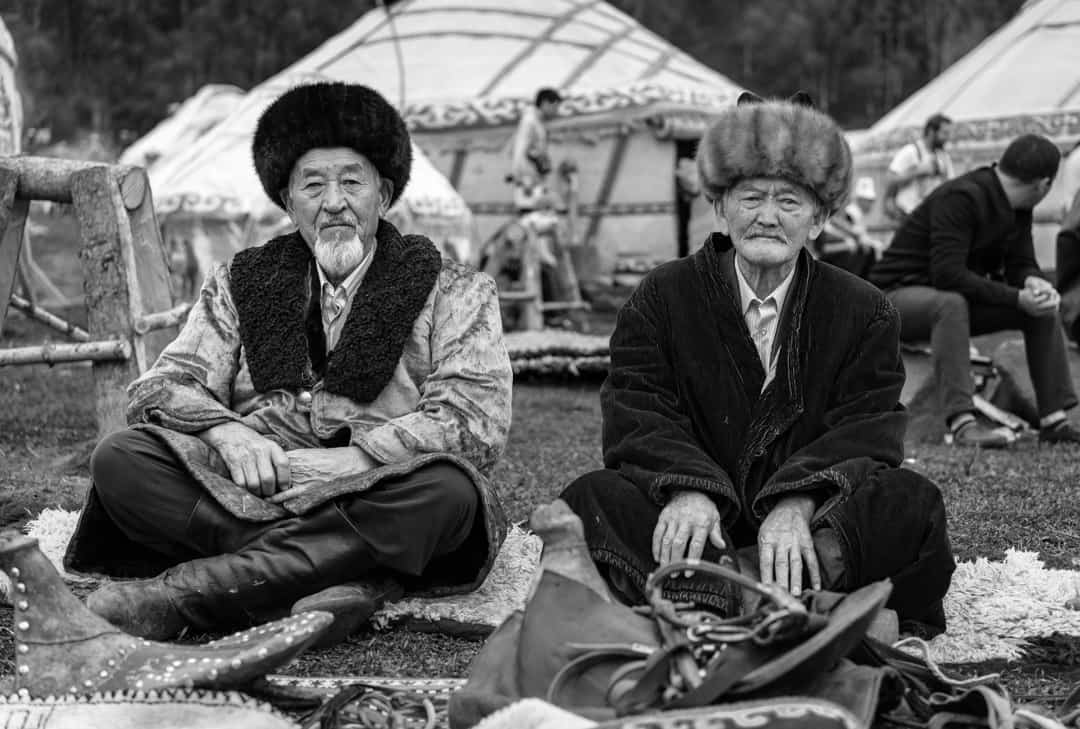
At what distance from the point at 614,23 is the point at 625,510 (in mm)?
12363

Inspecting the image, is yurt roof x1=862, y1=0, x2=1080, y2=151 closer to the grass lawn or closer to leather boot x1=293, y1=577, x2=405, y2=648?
the grass lawn

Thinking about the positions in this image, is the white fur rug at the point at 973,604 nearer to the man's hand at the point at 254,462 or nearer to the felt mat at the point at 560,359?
the man's hand at the point at 254,462

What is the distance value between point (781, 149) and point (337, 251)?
910mm

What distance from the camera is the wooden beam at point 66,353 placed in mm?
4133

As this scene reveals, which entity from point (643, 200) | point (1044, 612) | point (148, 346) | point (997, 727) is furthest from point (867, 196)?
point (997, 727)

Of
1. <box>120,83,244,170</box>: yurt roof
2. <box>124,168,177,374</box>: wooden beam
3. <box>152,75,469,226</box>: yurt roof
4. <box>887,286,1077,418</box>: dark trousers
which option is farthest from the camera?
<box>120,83,244,170</box>: yurt roof

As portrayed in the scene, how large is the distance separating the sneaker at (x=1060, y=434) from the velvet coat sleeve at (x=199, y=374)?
11.8 ft

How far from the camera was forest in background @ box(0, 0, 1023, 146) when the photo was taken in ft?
71.2

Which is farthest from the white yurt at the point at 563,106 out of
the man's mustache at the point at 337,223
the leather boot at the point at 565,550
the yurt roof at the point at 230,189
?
the leather boot at the point at 565,550

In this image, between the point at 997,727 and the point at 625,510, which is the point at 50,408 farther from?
the point at 997,727

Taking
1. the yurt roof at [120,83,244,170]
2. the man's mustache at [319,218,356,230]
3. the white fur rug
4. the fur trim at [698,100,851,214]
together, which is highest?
the yurt roof at [120,83,244,170]

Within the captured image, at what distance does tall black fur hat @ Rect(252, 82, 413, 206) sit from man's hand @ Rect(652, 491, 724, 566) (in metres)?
0.98

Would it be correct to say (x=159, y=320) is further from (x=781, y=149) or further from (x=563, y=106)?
(x=563, y=106)

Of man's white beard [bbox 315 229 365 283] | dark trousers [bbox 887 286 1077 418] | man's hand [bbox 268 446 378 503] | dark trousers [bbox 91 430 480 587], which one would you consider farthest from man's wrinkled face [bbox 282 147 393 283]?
dark trousers [bbox 887 286 1077 418]
